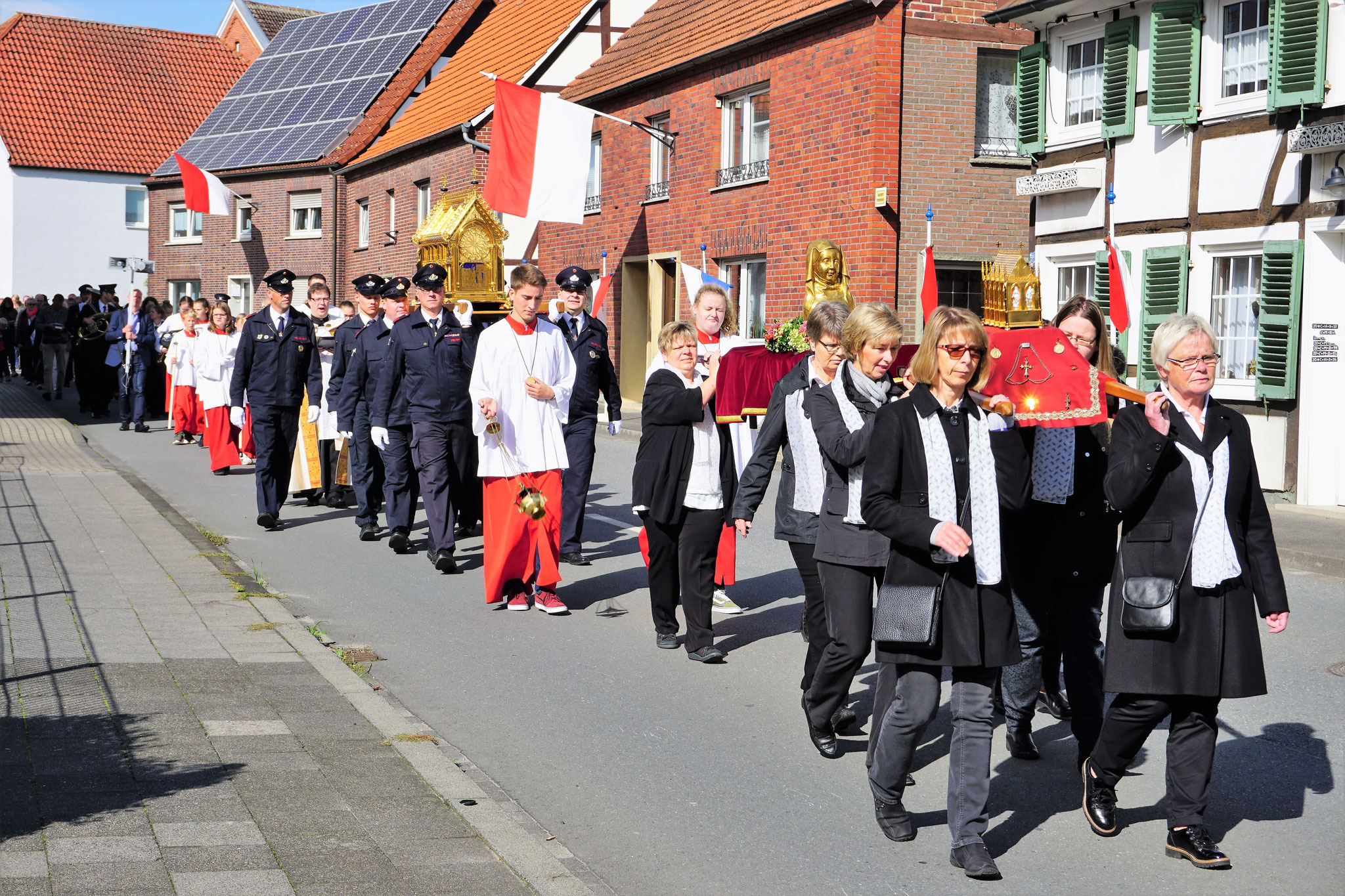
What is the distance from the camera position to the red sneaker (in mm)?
8797

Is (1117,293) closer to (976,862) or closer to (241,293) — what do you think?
(976,862)

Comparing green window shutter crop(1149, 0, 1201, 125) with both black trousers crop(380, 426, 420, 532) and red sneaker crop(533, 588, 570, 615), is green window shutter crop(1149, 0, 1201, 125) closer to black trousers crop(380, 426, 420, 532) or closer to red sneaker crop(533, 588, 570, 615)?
black trousers crop(380, 426, 420, 532)

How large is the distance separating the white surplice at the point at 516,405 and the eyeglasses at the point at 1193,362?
4.85 meters

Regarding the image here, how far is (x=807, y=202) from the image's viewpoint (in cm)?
2072

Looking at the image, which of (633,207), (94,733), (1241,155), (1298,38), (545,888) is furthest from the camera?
(633,207)

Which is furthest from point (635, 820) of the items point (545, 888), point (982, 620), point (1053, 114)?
point (1053, 114)

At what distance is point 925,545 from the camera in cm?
450

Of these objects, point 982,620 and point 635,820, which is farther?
point 635,820

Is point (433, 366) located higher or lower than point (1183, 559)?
higher

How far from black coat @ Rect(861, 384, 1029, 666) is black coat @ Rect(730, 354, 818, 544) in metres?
1.60

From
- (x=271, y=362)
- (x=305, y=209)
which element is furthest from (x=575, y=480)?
(x=305, y=209)

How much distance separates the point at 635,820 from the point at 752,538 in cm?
677

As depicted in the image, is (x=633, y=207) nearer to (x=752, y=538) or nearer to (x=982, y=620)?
(x=752, y=538)

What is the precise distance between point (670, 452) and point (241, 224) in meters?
39.9
